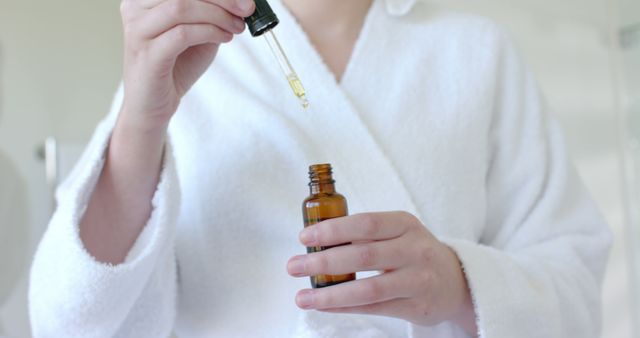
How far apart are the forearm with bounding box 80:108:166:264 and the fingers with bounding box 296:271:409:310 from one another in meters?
0.21

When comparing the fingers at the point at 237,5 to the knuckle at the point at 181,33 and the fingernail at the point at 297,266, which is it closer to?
the knuckle at the point at 181,33

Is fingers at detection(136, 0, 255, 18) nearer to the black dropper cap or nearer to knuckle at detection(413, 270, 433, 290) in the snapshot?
the black dropper cap

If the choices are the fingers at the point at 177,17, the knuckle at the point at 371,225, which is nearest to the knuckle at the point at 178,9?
the fingers at the point at 177,17

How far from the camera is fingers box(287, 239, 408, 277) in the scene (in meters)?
0.44

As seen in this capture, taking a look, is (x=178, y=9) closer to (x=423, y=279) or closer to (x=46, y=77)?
(x=423, y=279)

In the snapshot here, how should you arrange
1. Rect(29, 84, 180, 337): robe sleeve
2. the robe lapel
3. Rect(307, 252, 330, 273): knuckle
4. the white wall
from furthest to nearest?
1. the white wall
2. the robe lapel
3. Rect(29, 84, 180, 337): robe sleeve
4. Rect(307, 252, 330, 273): knuckle

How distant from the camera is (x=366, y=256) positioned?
46 cm

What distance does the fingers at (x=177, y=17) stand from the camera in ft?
1.61

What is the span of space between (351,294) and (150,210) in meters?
0.24

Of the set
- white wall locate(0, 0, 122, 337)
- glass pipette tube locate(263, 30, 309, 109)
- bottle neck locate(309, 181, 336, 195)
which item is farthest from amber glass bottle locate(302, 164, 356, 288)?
white wall locate(0, 0, 122, 337)

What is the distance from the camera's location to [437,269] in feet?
1.71

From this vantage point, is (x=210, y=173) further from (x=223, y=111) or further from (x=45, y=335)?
(x=45, y=335)

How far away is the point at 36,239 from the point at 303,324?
3.71ft

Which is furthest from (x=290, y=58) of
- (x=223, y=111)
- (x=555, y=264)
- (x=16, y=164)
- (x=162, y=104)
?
(x=16, y=164)
